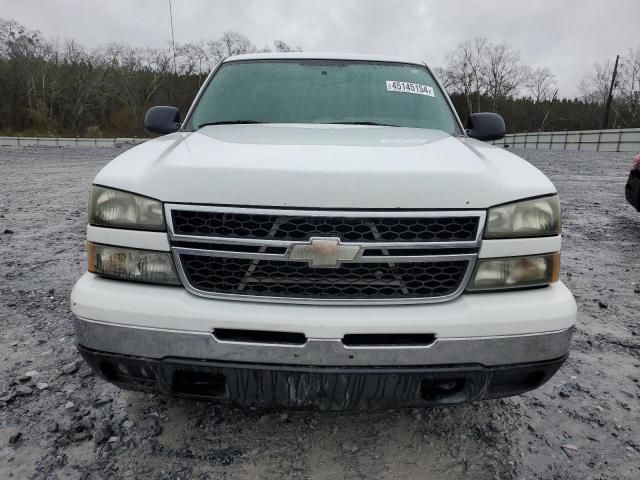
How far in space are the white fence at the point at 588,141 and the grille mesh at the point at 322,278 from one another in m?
27.2

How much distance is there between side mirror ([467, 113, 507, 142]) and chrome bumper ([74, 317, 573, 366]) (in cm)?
189

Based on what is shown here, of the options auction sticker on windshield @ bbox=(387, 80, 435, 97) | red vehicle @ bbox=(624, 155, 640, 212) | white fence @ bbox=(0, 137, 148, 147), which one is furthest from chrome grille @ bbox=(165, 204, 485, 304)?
white fence @ bbox=(0, 137, 148, 147)

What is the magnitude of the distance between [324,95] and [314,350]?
1956 millimetres

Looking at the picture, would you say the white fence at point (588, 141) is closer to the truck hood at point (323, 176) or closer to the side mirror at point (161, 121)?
the side mirror at point (161, 121)

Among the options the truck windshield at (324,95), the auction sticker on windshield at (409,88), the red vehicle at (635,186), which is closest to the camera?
the truck windshield at (324,95)

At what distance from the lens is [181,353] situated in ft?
5.55

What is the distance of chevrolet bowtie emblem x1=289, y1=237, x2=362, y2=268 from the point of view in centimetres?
167

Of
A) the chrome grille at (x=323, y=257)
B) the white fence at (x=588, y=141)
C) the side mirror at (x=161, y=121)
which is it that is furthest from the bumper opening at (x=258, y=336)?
the white fence at (x=588, y=141)

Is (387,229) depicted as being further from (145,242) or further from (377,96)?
(377,96)

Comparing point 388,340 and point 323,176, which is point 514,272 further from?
point 323,176

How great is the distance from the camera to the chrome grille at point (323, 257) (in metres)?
1.69

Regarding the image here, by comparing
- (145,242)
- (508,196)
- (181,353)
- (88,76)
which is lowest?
(181,353)

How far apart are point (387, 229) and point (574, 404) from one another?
1476 millimetres

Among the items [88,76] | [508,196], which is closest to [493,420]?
[508,196]
